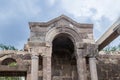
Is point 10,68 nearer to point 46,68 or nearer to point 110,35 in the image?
point 46,68

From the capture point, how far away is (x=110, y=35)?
9961mm

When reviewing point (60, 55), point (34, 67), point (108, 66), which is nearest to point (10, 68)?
point (34, 67)

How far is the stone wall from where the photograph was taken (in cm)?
1183

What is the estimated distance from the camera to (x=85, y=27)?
1052 cm

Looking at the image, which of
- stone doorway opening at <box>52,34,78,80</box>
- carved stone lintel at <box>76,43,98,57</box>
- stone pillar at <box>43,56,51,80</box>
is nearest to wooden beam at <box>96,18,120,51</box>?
carved stone lintel at <box>76,43,98,57</box>

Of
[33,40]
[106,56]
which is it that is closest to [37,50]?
[33,40]

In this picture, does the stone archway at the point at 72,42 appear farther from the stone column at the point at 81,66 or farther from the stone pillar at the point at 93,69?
the stone pillar at the point at 93,69

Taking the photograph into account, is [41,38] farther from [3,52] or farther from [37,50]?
[3,52]

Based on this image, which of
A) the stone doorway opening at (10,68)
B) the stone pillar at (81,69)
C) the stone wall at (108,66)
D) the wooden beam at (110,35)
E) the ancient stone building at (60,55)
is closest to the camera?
the wooden beam at (110,35)

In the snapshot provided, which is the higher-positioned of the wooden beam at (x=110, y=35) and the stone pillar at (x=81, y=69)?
the wooden beam at (x=110, y=35)

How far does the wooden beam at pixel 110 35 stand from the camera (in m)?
9.19

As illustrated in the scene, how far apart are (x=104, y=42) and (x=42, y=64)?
3023mm

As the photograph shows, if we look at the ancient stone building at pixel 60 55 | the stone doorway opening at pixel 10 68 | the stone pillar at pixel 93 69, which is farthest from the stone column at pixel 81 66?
the stone doorway opening at pixel 10 68

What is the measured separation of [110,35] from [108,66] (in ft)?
8.89
